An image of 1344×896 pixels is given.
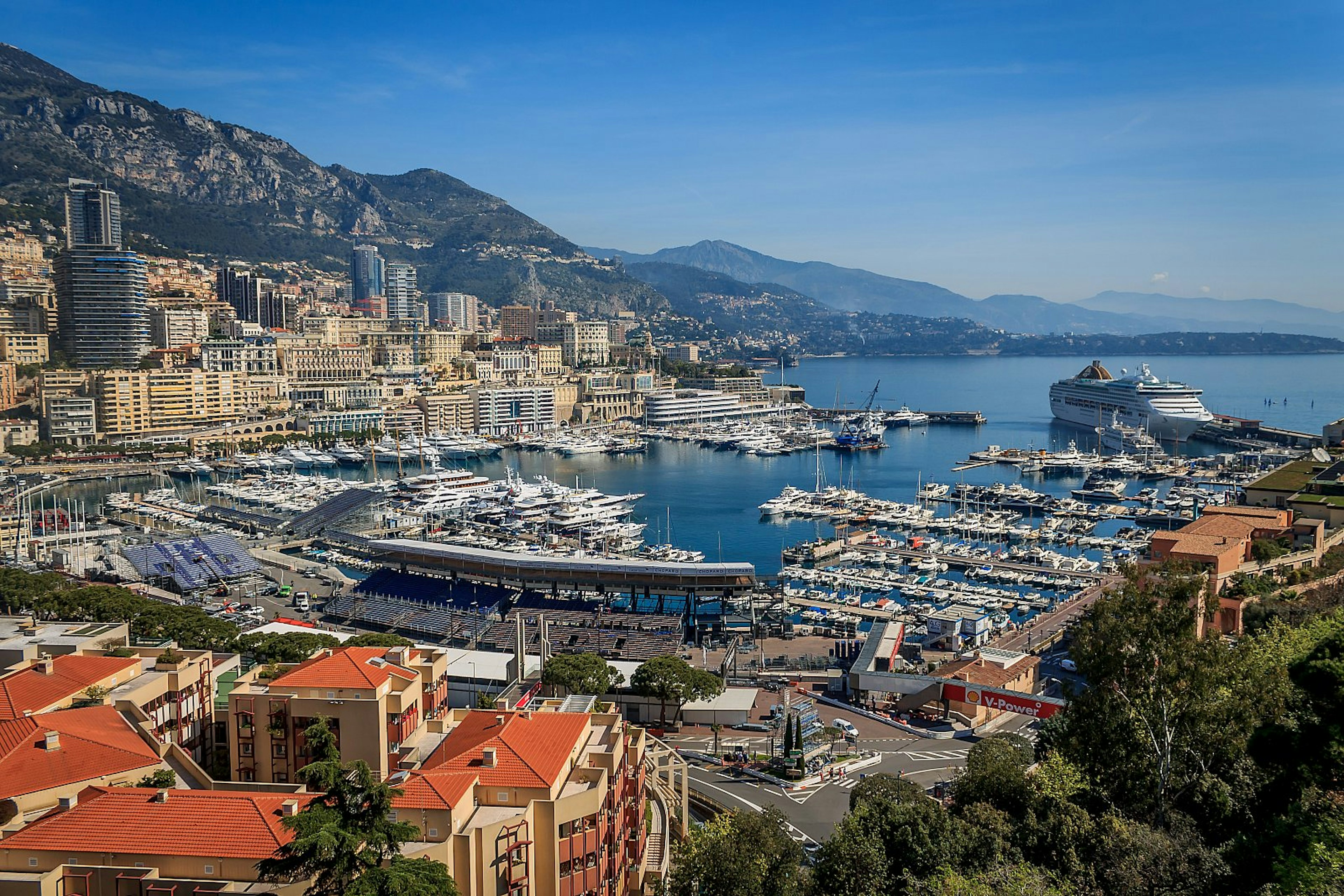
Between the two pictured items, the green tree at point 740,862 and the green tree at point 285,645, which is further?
the green tree at point 285,645

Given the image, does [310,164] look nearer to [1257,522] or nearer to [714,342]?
[714,342]

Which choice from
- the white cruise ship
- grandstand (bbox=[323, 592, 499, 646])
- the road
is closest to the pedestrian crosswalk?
the road

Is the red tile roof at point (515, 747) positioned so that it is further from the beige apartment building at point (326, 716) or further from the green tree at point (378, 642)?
the green tree at point (378, 642)

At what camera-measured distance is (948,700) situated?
1497 cm

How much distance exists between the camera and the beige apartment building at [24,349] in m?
52.8

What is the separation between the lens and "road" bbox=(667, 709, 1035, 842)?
11281mm

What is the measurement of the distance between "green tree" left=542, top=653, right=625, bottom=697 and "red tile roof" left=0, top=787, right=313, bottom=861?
6.57 metres

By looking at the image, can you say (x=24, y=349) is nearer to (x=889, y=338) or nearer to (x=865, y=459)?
(x=865, y=459)

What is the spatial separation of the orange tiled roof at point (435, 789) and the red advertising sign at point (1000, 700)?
8803 mm

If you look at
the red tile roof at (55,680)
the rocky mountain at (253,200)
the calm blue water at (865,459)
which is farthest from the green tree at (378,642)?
the rocky mountain at (253,200)

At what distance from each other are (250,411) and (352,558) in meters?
28.8

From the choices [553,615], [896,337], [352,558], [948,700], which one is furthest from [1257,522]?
[896,337]

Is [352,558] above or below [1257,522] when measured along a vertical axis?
below

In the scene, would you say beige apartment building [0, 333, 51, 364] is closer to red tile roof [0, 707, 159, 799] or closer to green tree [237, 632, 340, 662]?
green tree [237, 632, 340, 662]
